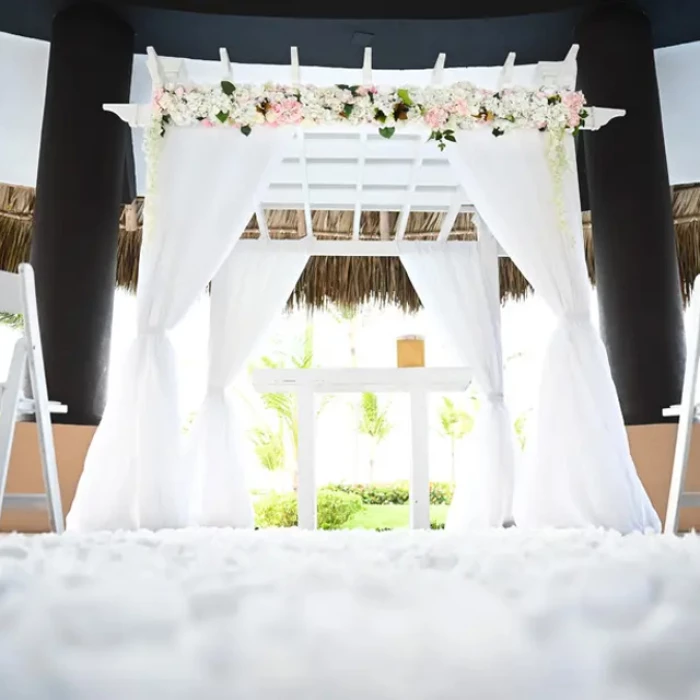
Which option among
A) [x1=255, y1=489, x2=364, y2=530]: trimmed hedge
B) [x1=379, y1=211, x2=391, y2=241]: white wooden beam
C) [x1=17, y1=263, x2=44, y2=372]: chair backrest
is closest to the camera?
[x1=17, y1=263, x2=44, y2=372]: chair backrest

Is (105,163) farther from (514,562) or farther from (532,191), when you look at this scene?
(514,562)

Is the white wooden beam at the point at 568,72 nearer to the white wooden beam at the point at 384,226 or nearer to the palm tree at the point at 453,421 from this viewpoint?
the white wooden beam at the point at 384,226

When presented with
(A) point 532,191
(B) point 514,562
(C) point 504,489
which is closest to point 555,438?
(C) point 504,489

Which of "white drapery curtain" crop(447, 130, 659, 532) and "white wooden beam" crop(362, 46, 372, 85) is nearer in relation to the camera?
"white drapery curtain" crop(447, 130, 659, 532)

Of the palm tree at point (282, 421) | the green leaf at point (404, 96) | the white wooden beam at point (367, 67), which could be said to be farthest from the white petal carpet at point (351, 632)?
the palm tree at point (282, 421)

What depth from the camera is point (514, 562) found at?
1364 millimetres

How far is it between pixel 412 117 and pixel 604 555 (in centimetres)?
234

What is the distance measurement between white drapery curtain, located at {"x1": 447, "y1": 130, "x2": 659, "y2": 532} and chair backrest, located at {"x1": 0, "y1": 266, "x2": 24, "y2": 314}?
2034 mm

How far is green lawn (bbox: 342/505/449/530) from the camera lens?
8883 mm

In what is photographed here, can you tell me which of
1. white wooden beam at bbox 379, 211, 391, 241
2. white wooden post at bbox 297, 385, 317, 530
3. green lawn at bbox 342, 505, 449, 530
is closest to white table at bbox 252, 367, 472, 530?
white wooden post at bbox 297, 385, 317, 530

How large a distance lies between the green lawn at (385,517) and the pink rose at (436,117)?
6222 millimetres

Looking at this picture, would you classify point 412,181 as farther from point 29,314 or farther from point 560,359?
point 29,314

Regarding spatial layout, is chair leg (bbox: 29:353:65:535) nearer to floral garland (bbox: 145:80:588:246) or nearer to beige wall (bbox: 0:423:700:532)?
beige wall (bbox: 0:423:700:532)

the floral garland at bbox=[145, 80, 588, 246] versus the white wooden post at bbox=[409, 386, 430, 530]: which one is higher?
the floral garland at bbox=[145, 80, 588, 246]
